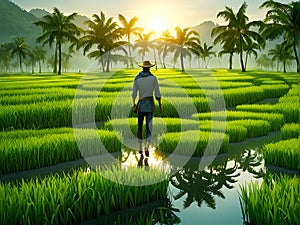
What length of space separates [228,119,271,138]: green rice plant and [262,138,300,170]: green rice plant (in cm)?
225

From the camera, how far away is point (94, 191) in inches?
168

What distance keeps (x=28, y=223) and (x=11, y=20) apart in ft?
660

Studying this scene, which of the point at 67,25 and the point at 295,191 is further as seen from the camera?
the point at 67,25

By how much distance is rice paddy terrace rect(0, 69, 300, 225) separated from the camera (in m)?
3.92

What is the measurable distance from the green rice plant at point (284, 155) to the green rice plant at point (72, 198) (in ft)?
7.78

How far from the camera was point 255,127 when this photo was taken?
9.15 meters

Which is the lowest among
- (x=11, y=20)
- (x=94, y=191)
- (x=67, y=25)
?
(x=94, y=191)

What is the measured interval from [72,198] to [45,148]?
9.06ft

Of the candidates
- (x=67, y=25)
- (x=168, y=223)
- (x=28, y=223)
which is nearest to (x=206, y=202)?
(x=168, y=223)

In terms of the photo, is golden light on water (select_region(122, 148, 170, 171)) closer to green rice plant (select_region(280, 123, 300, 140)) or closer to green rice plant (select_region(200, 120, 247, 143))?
green rice plant (select_region(200, 120, 247, 143))

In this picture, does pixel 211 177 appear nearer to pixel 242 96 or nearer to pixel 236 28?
pixel 242 96

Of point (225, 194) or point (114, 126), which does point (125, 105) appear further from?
point (225, 194)

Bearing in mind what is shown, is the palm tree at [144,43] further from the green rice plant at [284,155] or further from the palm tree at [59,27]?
the green rice plant at [284,155]

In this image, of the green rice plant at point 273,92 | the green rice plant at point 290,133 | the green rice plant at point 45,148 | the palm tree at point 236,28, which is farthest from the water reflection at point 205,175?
the palm tree at point 236,28
